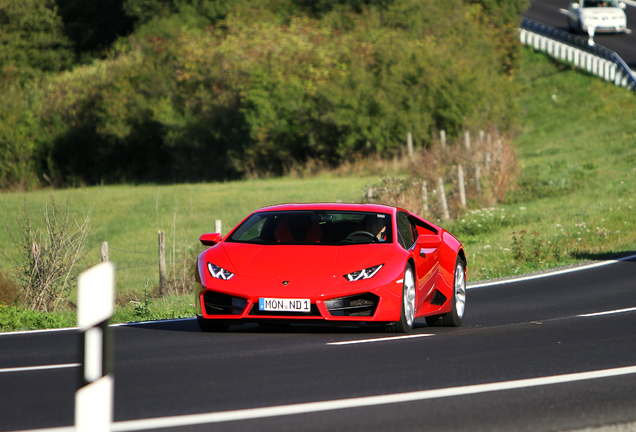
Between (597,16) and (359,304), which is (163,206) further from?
(597,16)

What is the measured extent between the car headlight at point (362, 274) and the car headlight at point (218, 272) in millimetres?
→ 1194

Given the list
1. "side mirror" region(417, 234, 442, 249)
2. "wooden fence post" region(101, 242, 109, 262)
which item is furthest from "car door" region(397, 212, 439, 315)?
"wooden fence post" region(101, 242, 109, 262)

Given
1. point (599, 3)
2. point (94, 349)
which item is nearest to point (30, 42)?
point (599, 3)

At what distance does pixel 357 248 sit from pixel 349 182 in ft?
111

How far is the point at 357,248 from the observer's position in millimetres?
10203

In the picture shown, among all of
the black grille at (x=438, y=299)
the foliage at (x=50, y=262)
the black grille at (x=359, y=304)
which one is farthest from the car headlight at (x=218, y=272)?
the foliage at (x=50, y=262)

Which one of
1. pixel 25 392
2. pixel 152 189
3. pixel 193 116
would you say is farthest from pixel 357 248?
pixel 193 116

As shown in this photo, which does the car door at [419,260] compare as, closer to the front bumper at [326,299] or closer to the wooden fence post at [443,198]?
the front bumper at [326,299]

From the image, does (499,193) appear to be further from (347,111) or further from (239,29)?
(239,29)

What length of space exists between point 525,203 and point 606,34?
38.5m

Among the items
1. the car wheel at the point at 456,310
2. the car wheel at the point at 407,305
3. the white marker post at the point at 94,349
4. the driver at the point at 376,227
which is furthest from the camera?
the car wheel at the point at 456,310

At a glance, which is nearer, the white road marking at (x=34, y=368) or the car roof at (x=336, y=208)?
the white road marking at (x=34, y=368)

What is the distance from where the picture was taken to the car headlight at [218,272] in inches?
392

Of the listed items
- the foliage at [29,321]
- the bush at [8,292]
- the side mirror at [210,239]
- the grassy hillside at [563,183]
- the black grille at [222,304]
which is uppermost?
the side mirror at [210,239]
